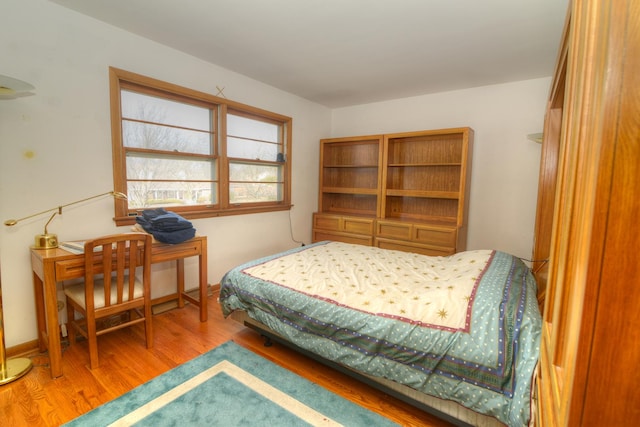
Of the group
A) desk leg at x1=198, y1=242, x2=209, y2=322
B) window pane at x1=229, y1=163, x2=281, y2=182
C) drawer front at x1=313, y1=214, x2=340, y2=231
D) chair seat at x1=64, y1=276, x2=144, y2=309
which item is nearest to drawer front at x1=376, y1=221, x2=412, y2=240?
drawer front at x1=313, y1=214, x2=340, y2=231

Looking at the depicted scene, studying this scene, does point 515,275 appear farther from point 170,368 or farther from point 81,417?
point 81,417

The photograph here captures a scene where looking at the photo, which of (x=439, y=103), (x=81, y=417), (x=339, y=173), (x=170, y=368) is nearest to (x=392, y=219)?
(x=339, y=173)

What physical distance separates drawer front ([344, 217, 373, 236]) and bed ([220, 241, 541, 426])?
1.63m

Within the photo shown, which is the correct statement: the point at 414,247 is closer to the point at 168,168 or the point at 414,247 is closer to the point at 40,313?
the point at 168,168

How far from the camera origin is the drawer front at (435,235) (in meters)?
3.46

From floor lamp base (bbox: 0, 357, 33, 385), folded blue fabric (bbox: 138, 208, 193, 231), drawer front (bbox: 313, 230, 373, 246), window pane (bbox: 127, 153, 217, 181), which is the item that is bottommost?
floor lamp base (bbox: 0, 357, 33, 385)

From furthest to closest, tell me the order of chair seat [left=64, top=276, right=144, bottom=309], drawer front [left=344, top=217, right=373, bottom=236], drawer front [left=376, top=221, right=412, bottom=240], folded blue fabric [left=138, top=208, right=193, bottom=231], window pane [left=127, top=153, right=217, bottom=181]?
1. drawer front [left=344, top=217, right=373, bottom=236]
2. drawer front [left=376, top=221, right=412, bottom=240]
3. window pane [left=127, top=153, right=217, bottom=181]
4. folded blue fabric [left=138, top=208, right=193, bottom=231]
5. chair seat [left=64, top=276, right=144, bottom=309]

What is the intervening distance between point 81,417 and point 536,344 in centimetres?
236

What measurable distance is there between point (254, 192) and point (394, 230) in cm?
193

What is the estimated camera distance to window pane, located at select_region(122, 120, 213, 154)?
269 centimetres

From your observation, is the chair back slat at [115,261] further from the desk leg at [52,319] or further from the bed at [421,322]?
the bed at [421,322]

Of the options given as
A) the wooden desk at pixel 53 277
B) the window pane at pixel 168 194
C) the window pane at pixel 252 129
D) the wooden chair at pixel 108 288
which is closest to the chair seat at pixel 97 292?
the wooden chair at pixel 108 288

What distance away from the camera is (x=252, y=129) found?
3760 mm

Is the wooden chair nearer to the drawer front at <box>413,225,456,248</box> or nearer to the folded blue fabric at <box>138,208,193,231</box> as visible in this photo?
the folded blue fabric at <box>138,208,193,231</box>
